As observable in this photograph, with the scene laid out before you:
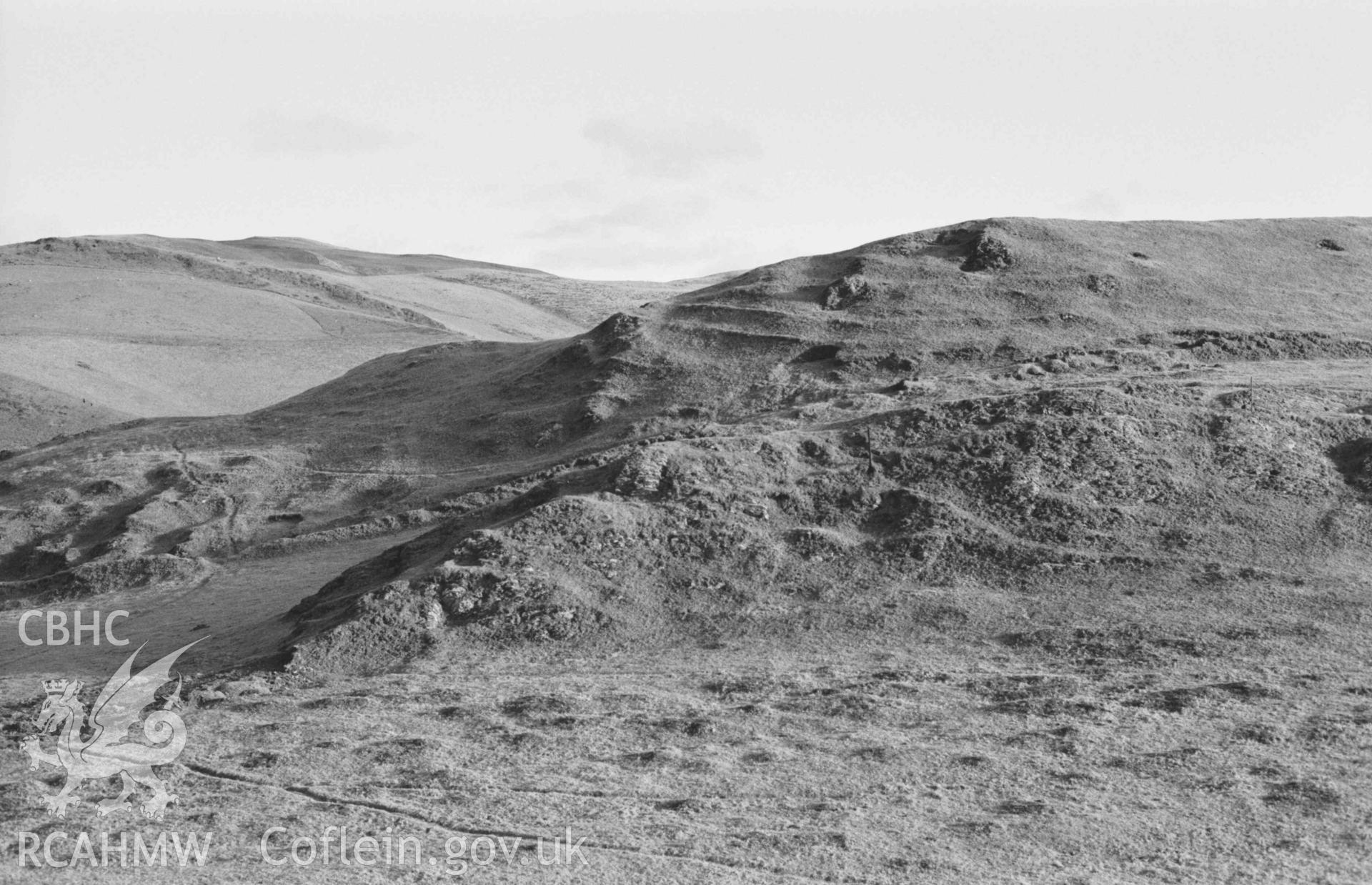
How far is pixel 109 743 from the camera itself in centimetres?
1123

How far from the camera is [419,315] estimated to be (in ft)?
196

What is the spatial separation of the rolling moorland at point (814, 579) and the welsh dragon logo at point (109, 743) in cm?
19

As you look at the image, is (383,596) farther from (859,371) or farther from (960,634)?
(859,371)

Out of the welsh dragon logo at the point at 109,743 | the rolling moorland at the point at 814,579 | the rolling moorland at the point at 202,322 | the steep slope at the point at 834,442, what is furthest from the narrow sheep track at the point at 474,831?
the rolling moorland at the point at 202,322

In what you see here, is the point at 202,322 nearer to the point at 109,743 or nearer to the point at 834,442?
the point at 834,442

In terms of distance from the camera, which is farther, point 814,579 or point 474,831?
point 814,579

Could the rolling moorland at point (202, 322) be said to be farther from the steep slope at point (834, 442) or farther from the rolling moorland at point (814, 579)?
the rolling moorland at point (814, 579)

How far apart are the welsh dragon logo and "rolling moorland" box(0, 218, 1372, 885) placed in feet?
0.62

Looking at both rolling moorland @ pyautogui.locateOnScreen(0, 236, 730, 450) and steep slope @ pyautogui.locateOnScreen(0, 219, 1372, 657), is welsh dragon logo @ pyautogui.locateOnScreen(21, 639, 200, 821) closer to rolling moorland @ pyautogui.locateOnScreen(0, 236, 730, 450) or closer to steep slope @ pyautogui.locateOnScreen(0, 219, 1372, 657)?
steep slope @ pyautogui.locateOnScreen(0, 219, 1372, 657)

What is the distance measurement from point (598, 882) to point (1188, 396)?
11829 millimetres

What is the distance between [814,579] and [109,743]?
23.6ft

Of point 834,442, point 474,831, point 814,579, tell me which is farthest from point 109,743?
point 834,442

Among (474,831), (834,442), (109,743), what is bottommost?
(474,831)

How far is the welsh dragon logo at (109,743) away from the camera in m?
10.0
